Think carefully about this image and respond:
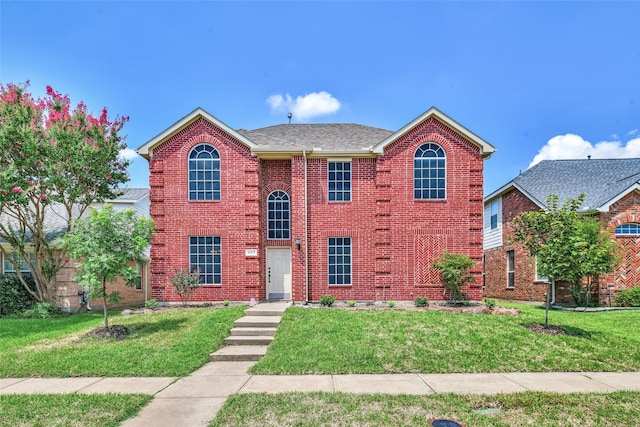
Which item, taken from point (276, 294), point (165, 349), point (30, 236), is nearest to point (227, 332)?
point (165, 349)

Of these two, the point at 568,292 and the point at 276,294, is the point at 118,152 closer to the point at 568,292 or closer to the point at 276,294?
the point at 276,294

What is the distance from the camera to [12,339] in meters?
10.3

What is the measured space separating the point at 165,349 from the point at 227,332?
1705 millimetres

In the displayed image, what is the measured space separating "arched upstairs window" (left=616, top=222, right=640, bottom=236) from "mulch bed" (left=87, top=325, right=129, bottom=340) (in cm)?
1987

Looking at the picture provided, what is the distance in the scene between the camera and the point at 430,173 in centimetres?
1484

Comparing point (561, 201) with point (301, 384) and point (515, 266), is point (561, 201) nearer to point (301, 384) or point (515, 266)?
point (515, 266)

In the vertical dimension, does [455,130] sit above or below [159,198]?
above

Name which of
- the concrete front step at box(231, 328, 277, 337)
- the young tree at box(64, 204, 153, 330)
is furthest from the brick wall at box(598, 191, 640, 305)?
the young tree at box(64, 204, 153, 330)

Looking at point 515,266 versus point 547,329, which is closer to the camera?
point 547,329

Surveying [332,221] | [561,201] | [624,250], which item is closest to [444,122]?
[332,221]

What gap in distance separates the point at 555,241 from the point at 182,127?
13.3m

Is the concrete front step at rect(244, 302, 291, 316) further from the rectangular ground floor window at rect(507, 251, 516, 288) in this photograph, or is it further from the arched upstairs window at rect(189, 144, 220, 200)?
the rectangular ground floor window at rect(507, 251, 516, 288)

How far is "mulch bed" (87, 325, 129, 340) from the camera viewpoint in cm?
977

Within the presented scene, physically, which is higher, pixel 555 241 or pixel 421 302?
pixel 555 241
